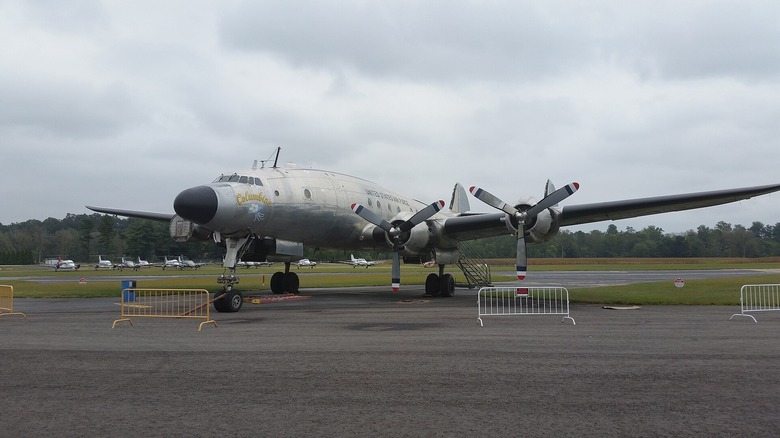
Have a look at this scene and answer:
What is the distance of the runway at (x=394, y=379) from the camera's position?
5691mm

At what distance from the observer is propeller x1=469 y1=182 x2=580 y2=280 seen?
19844 mm

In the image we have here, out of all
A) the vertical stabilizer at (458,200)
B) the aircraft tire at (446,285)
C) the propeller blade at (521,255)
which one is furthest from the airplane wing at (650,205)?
the vertical stabilizer at (458,200)

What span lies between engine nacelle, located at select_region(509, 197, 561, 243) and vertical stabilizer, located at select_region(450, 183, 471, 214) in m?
9.75

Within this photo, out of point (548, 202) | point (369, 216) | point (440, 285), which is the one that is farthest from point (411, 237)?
point (548, 202)

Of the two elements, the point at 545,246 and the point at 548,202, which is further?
the point at 545,246

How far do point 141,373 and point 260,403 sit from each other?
2.65 metres

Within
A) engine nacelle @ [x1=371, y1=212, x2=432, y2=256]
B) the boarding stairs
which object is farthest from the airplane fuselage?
the boarding stairs

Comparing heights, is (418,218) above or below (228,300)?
above

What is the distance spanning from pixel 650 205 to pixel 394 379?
1537 cm

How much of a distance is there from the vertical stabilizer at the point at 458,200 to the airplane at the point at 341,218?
15.0ft

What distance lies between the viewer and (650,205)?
65.4 ft

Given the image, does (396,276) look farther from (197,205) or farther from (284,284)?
(197,205)

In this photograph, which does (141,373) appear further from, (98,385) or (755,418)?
(755,418)

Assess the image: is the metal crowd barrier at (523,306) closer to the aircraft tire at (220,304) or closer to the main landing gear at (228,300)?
the main landing gear at (228,300)
